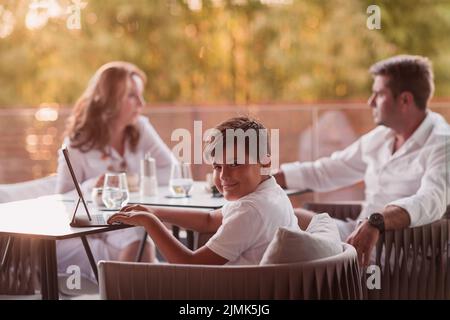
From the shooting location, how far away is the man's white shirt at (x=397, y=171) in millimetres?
3238

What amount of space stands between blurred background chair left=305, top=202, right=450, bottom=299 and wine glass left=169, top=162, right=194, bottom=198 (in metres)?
0.78

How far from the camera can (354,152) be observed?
3959mm

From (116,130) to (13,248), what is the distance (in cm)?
88

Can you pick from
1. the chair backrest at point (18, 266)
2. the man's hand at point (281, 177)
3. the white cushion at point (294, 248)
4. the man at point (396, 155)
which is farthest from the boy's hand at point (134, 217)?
the man's hand at point (281, 177)

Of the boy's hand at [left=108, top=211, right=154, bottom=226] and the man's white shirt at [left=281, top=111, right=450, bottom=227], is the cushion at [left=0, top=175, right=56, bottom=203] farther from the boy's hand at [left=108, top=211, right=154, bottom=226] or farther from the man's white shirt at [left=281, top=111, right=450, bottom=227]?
the boy's hand at [left=108, top=211, right=154, bottom=226]

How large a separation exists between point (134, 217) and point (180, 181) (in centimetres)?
103

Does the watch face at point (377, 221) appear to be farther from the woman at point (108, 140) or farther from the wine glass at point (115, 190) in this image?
the woman at point (108, 140)

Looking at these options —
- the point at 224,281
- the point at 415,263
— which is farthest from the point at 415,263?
the point at 224,281

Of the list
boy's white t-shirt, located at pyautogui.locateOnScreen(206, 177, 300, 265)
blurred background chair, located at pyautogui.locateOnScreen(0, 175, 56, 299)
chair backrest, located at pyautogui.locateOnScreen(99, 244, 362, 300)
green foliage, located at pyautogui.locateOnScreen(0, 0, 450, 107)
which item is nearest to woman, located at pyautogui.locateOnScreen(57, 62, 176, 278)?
blurred background chair, located at pyautogui.locateOnScreen(0, 175, 56, 299)

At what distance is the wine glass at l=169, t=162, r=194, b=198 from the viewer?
3381 millimetres

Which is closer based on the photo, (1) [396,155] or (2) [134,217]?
(2) [134,217]

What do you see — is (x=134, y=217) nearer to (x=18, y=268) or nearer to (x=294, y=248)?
(x=294, y=248)

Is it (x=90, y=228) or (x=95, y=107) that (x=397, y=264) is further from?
(x=95, y=107)

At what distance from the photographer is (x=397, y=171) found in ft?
11.9
